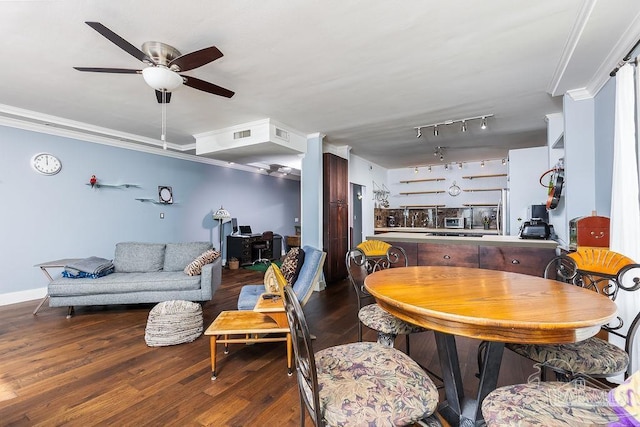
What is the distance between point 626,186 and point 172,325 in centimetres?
404

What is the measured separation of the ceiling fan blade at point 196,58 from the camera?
203 cm

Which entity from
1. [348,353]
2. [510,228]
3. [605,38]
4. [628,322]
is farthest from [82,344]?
[510,228]

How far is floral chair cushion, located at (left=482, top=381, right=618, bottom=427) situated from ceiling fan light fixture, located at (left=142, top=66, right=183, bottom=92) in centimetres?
293

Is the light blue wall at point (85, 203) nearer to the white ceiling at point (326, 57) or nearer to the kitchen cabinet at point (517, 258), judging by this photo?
the white ceiling at point (326, 57)

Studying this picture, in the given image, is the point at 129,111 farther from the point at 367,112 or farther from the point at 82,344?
the point at 367,112

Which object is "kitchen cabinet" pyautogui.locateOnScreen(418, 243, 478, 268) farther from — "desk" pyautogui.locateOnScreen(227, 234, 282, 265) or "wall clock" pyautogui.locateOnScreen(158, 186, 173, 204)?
"wall clock" pyautogui.locateOnScreen(158, 186, 173, 204)

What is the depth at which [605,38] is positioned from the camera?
85.1 inches

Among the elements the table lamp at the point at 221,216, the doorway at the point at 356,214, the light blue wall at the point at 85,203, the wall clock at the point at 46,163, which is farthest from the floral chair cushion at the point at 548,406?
the table lamp at the point at 221,216

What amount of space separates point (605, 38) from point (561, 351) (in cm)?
239

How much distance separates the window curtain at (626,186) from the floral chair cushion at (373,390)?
6.29ft

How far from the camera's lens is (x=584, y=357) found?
1409 mm

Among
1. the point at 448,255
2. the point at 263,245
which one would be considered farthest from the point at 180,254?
the point at 448,255

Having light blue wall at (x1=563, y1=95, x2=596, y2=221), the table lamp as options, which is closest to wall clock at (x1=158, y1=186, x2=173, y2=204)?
the table lamp

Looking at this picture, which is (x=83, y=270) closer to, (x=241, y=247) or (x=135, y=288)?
(x=135, y=288)
